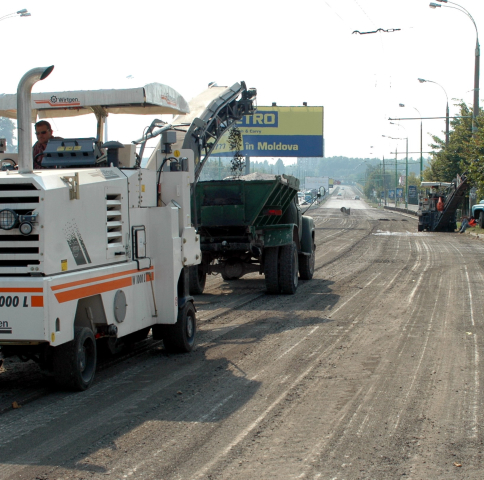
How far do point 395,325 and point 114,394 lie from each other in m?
5.00

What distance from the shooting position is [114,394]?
660 centimetres

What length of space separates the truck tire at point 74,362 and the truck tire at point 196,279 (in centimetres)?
677

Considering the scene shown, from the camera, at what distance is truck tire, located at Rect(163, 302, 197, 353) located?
826cm

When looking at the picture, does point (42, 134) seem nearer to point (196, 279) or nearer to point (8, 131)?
point (8, 131)

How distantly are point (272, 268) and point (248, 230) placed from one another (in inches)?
42.3

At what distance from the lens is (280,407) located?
20.3 feet

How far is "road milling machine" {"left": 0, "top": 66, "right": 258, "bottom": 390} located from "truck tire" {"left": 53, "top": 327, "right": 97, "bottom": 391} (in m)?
0.01

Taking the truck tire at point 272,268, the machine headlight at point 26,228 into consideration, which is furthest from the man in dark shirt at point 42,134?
the truck tire at point 272,268

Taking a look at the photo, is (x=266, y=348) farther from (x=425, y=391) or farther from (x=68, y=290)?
(x=68, y=290)

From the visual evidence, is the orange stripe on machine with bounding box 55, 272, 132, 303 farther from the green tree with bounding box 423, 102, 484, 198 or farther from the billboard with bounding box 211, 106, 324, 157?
the billboard with bounding box 211, 106, 324, 157

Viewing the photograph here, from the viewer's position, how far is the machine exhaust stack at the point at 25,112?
6.24 metres

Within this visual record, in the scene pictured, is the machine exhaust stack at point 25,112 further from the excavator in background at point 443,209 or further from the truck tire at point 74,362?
the excavator in background at point 443,209

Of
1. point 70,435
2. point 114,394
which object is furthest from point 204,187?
point 70,435

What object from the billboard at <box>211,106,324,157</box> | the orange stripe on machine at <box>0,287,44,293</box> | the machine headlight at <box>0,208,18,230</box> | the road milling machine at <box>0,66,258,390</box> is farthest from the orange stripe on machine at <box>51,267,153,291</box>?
the billboard at <box>211,106,324,157</box>
